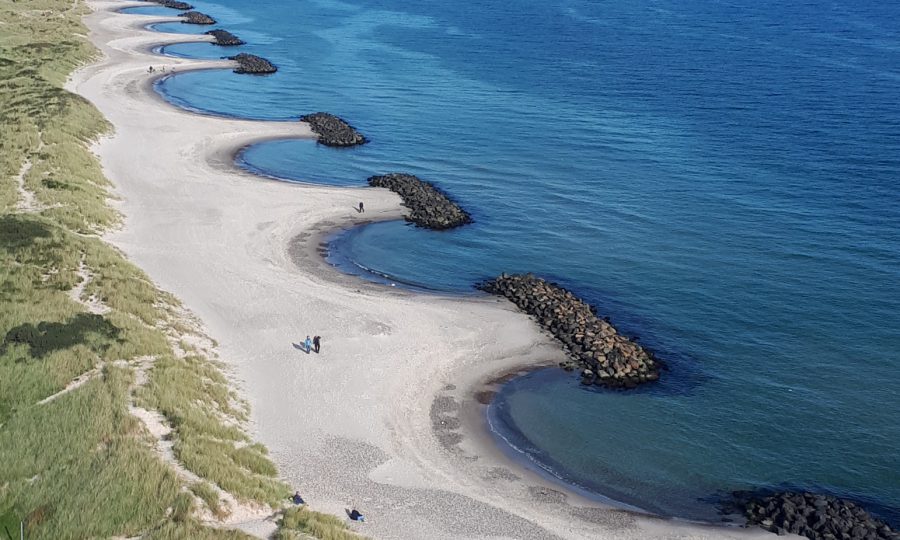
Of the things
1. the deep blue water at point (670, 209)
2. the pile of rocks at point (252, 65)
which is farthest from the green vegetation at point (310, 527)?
the pile of rocks at point (252, 65)

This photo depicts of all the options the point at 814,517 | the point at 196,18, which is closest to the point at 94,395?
the point at 814,517

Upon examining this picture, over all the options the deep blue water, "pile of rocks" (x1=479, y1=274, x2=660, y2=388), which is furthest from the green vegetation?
"pile of rocks" (x1=479, y1=274, x2=660, y2=388)

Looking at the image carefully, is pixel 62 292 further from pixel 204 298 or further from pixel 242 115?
pixel 242 115

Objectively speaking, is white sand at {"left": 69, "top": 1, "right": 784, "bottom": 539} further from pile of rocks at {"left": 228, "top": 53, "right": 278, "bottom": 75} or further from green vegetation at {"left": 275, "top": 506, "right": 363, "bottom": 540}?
pile of rocks at {"left": 228, "top": 53, "right": 278, "bottom": 75}

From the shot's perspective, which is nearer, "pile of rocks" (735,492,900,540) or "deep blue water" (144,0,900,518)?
"pile of rocks" (735,492,900,540)

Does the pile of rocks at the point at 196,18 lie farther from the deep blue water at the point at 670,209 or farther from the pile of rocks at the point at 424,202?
the pile of rocks at the point at 424,202

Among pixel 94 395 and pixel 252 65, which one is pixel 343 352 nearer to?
pixel 94 395

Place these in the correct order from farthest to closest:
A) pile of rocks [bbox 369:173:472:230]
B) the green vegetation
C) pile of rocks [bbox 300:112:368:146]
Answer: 1. pile of rocks [bbox 300:112:368:146]
2. pile of rocks [bbox 369:173:472:230]
3. the green vegetation
